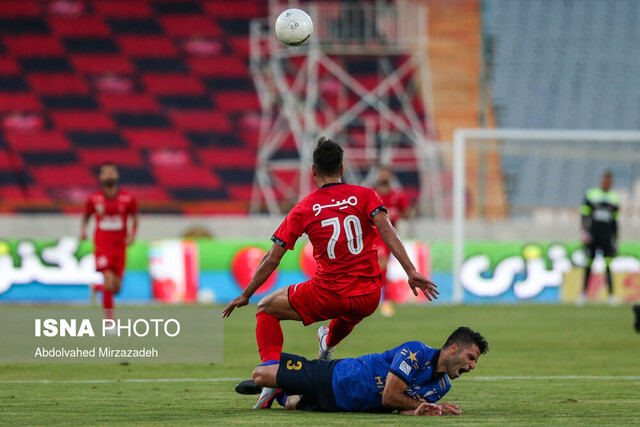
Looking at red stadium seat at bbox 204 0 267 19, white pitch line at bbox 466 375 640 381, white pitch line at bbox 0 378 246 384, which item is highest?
red stadium seat at bbox 204 0 267 19

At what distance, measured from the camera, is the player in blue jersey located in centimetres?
624

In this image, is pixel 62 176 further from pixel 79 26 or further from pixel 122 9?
pixel 122 9

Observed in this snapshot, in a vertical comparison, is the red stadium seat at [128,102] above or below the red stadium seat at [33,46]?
below

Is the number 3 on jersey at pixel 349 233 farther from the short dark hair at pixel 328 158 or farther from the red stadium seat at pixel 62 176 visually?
the red stadium seat at pixel 62 176

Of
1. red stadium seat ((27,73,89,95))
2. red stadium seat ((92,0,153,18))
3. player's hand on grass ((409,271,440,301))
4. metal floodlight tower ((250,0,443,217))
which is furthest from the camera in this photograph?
red stadium seat ((92,0,153,18))

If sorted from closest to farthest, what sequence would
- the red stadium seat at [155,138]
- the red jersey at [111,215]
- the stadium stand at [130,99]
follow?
the red jersey at [111,215], the stadium stand at [130,99], the red stadium seat at [155,138]

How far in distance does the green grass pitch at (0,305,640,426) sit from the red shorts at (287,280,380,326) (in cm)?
69

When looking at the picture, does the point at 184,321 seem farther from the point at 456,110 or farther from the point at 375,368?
the point at 456,110

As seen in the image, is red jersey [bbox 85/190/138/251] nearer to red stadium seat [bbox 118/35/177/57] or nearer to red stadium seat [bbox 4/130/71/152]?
red stadium seat [bbox 4/130/71/152]

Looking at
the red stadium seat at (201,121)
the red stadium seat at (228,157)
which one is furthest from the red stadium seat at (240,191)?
the red stadium seat at (201,121)

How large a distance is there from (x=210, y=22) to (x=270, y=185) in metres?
6.21

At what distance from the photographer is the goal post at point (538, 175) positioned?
20.9m

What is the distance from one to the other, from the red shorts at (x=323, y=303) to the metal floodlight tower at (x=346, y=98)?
64.7ft

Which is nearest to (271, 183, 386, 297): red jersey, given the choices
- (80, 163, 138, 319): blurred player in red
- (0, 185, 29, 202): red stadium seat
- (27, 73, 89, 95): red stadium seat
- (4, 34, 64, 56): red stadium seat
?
(80, 163, 138, 319): blurred player in red
